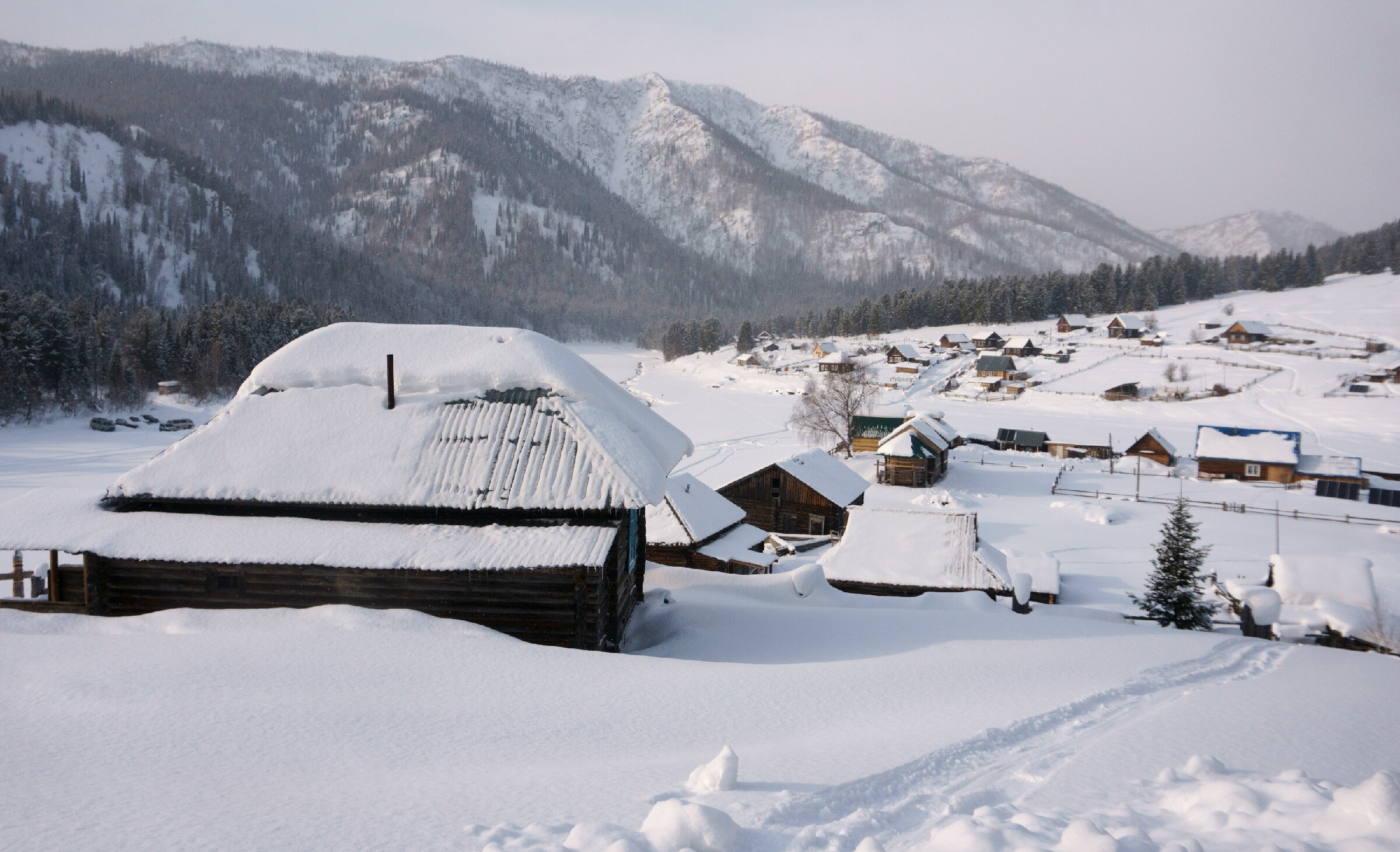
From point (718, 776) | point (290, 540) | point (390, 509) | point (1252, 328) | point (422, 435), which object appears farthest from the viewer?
point (1252, 328)

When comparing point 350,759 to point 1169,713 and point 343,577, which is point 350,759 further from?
point 1169,713

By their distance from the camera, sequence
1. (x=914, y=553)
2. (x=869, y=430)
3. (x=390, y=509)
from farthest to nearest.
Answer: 1. (x=869, y=430)
2. (x=914, y=553)
3. (x=390, y=509)

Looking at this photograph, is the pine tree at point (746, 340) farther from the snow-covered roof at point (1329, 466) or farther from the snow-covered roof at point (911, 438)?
the snow-covered roof at point (1329, 466)

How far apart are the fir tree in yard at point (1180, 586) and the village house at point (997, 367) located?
263 feet

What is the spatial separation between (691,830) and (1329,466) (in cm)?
6530

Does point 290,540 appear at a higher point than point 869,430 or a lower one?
higher

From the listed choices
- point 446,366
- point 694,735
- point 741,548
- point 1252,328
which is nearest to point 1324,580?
point 741,548

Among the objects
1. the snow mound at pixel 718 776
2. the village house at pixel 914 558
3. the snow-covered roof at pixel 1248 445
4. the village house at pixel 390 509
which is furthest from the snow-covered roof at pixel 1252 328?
the snow mound at pixel 718 776

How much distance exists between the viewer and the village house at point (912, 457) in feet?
169

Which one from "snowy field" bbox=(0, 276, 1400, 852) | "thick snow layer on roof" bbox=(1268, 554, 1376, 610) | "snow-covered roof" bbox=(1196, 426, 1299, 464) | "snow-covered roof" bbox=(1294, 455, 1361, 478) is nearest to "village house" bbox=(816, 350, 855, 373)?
"snow-covered roof" bbox=(1196, 426, 1299, 464)

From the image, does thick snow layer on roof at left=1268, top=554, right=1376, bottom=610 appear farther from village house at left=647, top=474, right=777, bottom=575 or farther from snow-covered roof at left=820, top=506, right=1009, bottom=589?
village house at left=647, top=474, right=777, bottom=575

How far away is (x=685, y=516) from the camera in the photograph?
90.4 feet

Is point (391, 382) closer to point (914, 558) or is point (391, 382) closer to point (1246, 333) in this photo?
point (914, 558)

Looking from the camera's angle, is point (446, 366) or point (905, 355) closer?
point (446, 366)
